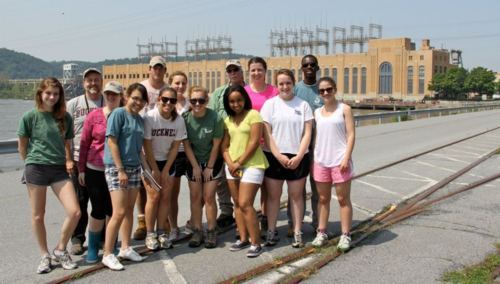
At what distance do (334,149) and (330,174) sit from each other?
0.30m

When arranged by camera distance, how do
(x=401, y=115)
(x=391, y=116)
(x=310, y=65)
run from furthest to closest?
(x=401, y=115)
(x=391, y=116)
(x=310, y=65)

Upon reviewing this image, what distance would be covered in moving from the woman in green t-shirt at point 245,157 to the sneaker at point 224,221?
3.41ft

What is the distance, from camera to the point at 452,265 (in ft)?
17.1

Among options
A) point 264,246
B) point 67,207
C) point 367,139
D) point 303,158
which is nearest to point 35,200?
point 67,207

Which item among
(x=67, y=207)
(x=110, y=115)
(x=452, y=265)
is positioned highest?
(x=110, y=115)

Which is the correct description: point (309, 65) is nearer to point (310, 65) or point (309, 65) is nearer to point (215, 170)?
point (310, 65)

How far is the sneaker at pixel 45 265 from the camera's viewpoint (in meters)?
4.96

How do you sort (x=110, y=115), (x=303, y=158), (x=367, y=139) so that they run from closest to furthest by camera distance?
1. (x=110, y=115)
2. (x=303, y=158)
3. (x=367, y=139)

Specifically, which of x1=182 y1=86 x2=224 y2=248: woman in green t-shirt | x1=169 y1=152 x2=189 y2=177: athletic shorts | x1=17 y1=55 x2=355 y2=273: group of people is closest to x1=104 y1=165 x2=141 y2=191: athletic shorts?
x1=17 y1=55 x2=355 y2=273: group of people

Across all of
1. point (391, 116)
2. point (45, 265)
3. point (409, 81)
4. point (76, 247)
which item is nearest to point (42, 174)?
point (45, 265)

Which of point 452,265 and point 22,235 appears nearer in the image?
point 452,265

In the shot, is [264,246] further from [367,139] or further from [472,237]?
[367,139]

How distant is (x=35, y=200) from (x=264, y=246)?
2.53 meters

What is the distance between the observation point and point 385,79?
106 meters
